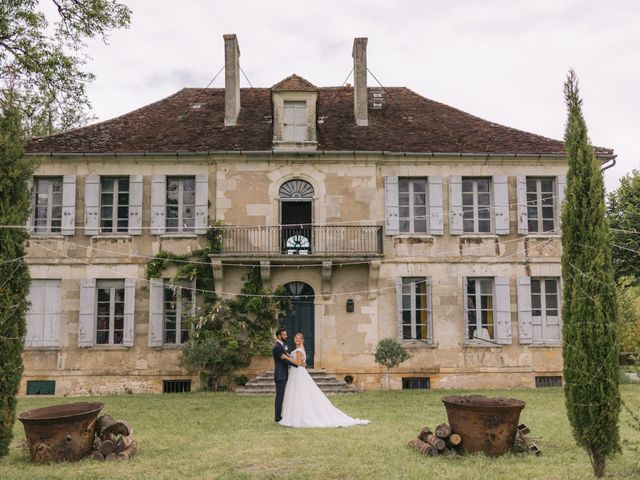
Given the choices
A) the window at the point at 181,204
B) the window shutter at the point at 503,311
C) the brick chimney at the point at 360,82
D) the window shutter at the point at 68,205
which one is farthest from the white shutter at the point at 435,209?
the window shutter at the point at 68,205

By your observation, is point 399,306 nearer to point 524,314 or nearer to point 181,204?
point 524,314

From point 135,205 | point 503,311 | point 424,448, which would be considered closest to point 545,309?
point 503,311

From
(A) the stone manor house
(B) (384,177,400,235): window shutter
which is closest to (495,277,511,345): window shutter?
(A) the stone manor house

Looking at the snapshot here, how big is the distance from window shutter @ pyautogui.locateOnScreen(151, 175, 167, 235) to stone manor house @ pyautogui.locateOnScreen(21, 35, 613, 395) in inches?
1.5

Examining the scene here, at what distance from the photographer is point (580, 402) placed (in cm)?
739

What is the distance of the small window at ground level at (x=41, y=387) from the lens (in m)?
17.0

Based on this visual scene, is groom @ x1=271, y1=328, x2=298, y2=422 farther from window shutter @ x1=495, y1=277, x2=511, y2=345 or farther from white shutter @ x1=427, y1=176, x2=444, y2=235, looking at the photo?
window shutter @ x1=495, y1=277, x2=511, y2=345

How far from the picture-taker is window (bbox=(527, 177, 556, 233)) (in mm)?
Result: 18156

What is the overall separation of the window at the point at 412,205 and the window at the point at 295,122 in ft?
9.91

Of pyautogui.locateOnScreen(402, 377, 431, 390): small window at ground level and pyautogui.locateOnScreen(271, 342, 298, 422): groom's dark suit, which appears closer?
pyautogui.locateOnScreen(271, 342, 298, 422): groom's dark suit

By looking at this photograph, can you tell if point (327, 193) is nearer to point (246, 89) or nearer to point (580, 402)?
point (246, 89)

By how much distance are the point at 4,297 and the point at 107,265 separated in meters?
9.29

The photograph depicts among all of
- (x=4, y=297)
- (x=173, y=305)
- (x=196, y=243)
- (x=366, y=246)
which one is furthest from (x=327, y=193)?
(x=4, y=297)

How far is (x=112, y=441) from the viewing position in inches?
327
